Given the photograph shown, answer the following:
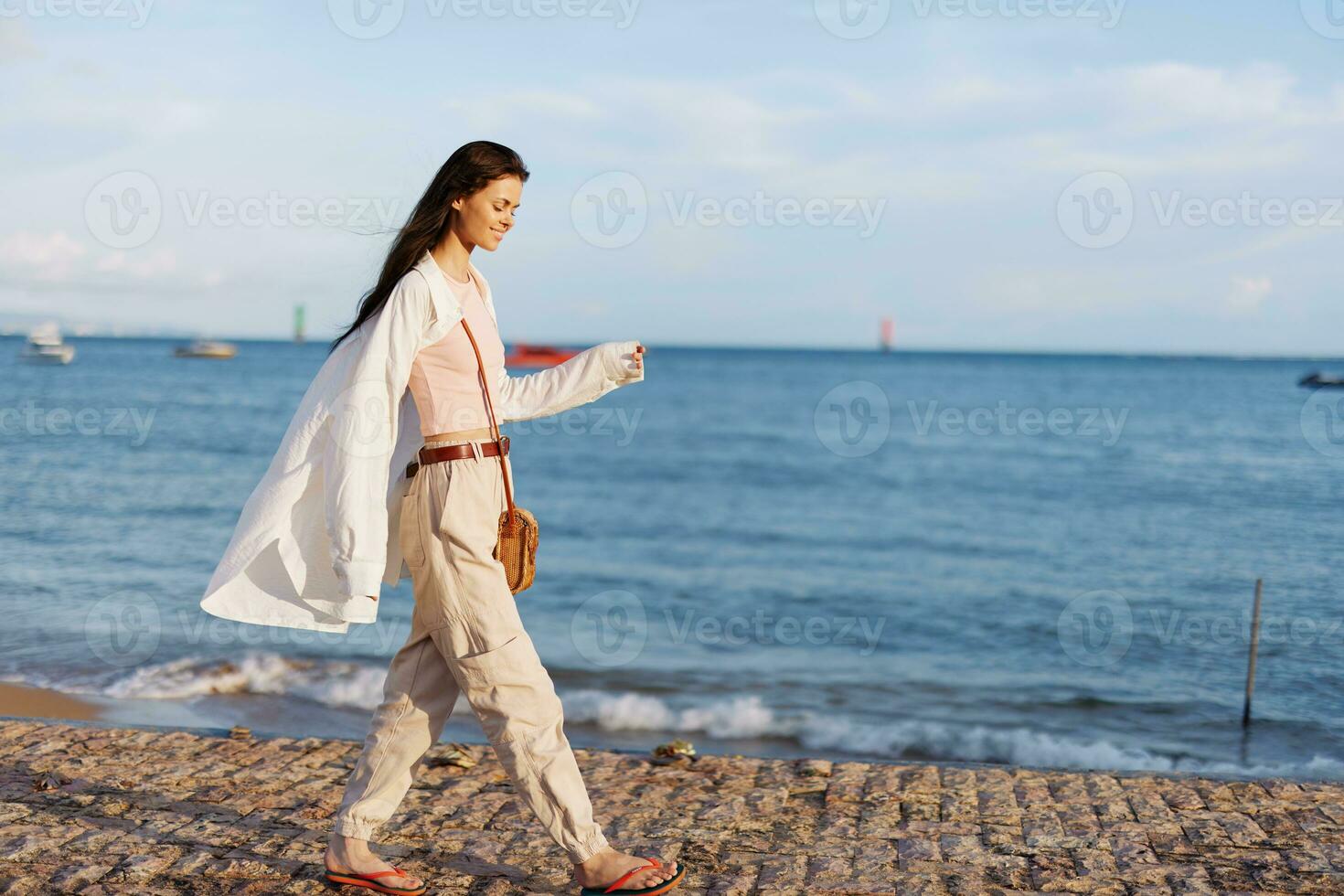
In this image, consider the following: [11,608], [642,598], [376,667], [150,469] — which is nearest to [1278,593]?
[642,598]

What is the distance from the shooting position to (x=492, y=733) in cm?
333

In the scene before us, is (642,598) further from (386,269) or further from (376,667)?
(386,269)

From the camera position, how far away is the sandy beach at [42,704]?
24.0 feet

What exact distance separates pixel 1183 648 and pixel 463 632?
8924 mm

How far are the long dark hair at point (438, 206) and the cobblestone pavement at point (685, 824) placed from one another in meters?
1.82
